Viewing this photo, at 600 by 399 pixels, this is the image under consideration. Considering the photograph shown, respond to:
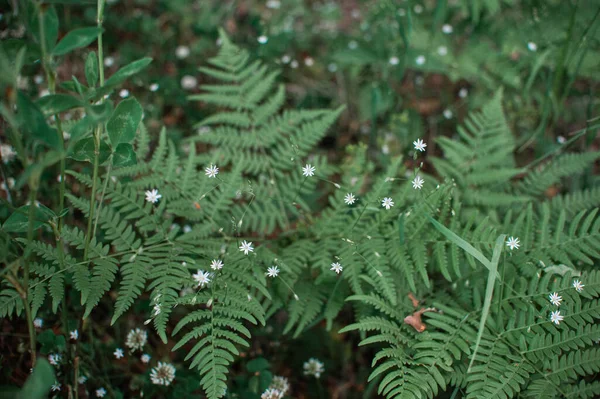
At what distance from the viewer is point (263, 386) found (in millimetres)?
2535

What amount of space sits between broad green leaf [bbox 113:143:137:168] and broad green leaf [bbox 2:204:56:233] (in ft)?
1.18

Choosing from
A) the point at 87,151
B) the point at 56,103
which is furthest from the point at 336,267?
the point at 56,103

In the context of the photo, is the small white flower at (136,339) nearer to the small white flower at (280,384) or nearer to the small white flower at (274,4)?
the small white flower at (280,384)

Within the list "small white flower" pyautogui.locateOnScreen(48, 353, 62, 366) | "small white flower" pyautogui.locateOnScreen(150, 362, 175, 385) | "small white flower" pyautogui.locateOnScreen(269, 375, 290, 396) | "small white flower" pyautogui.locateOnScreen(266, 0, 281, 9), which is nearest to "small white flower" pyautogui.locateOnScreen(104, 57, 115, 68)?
"small white flower" pyautogui.locateOnScreen(266, 0, 281, 9)

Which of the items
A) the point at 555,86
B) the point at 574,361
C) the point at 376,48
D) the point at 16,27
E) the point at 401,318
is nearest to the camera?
the point at 574,361

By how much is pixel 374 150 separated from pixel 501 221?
1250 millimetres

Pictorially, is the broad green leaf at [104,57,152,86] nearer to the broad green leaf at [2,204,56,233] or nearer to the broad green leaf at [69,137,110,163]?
the broad green leaf at [69,137,110,163]

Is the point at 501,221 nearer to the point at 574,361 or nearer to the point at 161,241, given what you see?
the point at 574,361

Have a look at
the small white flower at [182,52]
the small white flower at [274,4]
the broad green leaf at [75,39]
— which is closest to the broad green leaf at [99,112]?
the broad green leaf at [75,39]

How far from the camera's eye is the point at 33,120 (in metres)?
1.70

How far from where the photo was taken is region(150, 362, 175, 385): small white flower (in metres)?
2.47

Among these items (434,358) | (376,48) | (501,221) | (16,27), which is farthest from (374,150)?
(16,27)

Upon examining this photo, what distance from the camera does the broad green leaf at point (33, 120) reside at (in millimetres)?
1688

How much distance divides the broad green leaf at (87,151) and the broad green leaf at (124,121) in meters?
0.09
